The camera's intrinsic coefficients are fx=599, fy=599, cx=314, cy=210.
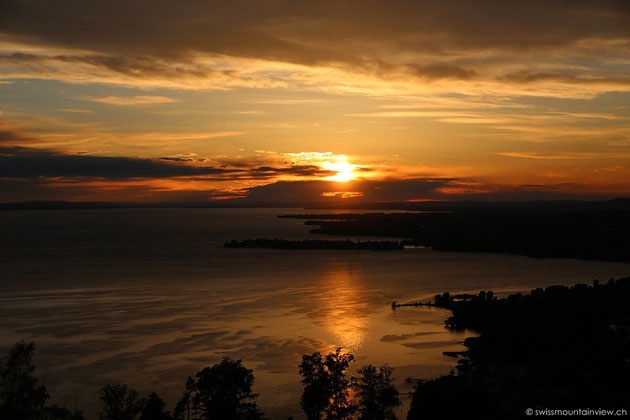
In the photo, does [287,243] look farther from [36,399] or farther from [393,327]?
[36,399]

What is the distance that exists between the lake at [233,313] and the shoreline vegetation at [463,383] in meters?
1.92

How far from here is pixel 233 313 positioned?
44125 millimetres

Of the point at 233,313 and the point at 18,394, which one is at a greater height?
the point at 18,394

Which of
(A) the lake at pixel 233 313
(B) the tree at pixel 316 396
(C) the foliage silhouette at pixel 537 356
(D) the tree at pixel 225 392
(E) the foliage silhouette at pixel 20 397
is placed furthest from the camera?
(A) the lake at pixel 233 313

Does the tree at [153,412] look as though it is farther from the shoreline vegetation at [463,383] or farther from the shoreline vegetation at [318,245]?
the shoreline vegetation at [318,245]

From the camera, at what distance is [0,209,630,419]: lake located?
1183 inches

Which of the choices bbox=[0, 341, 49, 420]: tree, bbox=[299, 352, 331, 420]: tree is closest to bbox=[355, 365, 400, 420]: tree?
bbox=[299, 352, 331, 420]: tree

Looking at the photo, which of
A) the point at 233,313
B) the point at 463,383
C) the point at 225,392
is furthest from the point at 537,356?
the point at 233,313

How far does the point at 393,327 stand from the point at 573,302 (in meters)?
13.6

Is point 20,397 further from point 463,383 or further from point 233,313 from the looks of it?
point 233,313

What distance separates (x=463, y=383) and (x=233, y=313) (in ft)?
76.5

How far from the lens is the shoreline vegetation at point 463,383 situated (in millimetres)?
19875

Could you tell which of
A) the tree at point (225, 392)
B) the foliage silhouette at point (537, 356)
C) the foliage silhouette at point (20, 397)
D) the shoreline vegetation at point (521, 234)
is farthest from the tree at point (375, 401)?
the shoreline vegetation at point (521, 234)

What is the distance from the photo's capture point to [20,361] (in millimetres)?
17375
